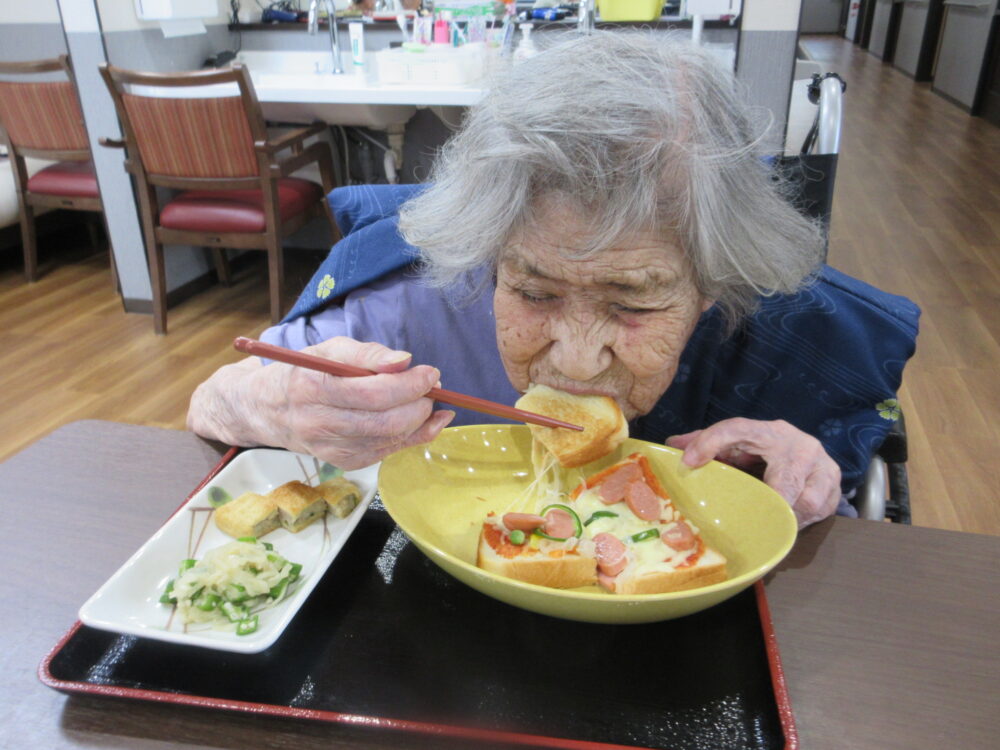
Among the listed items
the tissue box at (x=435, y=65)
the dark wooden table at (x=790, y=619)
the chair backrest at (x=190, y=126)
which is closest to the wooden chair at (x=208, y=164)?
the chair backrest at (x=190, y=126)

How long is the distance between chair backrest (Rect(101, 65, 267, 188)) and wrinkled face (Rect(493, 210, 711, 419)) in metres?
2.57

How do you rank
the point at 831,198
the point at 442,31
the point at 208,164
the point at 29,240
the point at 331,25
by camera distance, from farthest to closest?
the point at 29,240
the point at 331,25
the point at 442,31
the point at 208,164
the point at 831,198

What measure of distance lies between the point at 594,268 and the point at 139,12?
12.1 ft

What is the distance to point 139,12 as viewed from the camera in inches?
145

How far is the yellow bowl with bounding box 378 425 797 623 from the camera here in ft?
2.56

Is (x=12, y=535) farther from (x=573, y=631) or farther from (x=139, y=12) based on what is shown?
(x=139, y=12)

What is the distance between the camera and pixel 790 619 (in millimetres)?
866

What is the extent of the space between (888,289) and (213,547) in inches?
170

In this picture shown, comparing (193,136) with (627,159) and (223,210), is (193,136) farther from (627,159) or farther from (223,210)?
(627,159)

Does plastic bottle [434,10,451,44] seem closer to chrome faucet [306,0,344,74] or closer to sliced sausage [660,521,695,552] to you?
chrome faucet [306,0,344,74]

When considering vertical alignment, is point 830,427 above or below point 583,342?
below

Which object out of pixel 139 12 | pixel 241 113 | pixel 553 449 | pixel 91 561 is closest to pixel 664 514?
pixel 553 449

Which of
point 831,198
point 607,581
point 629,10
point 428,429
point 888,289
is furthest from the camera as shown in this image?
point 888,289

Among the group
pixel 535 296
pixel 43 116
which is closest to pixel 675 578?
pixel 535 296
